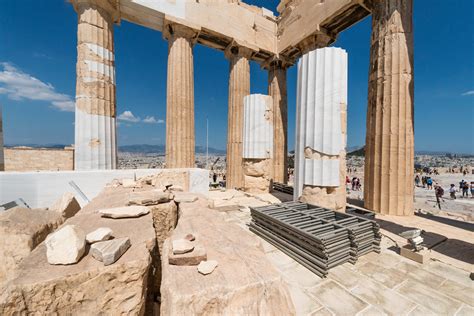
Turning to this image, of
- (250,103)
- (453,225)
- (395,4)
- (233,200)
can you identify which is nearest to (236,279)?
(233,200)

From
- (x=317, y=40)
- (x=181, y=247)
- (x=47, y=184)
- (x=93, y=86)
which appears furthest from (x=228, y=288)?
(x=317, y=40)

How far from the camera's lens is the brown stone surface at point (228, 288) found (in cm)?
107

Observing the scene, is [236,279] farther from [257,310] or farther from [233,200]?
[233,200]

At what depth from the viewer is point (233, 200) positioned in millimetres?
8148

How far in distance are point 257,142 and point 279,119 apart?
19.4 ft

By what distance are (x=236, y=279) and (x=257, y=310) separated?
0.67ft

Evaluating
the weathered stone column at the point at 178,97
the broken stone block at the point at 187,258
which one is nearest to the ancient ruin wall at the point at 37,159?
the weathered stone column at the point at 178,97

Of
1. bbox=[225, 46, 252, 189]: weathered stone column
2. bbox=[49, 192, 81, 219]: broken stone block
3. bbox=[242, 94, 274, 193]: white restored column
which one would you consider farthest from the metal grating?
bbox=[225, 46, 252, 189]: weathered stone column

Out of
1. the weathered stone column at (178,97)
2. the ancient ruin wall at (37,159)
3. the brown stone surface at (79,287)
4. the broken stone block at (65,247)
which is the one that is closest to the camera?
the brown stone surface at (79,287)

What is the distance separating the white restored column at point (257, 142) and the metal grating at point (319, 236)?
4.37m

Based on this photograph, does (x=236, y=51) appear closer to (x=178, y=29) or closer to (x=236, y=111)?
(x=178, y=29)

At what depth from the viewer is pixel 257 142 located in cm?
906

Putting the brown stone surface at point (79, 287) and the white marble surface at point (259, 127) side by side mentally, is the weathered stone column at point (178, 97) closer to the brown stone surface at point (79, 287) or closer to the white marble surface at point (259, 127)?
the white marble surface at point (259, 127)

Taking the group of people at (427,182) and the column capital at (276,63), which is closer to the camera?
the column capital at (276,63)
